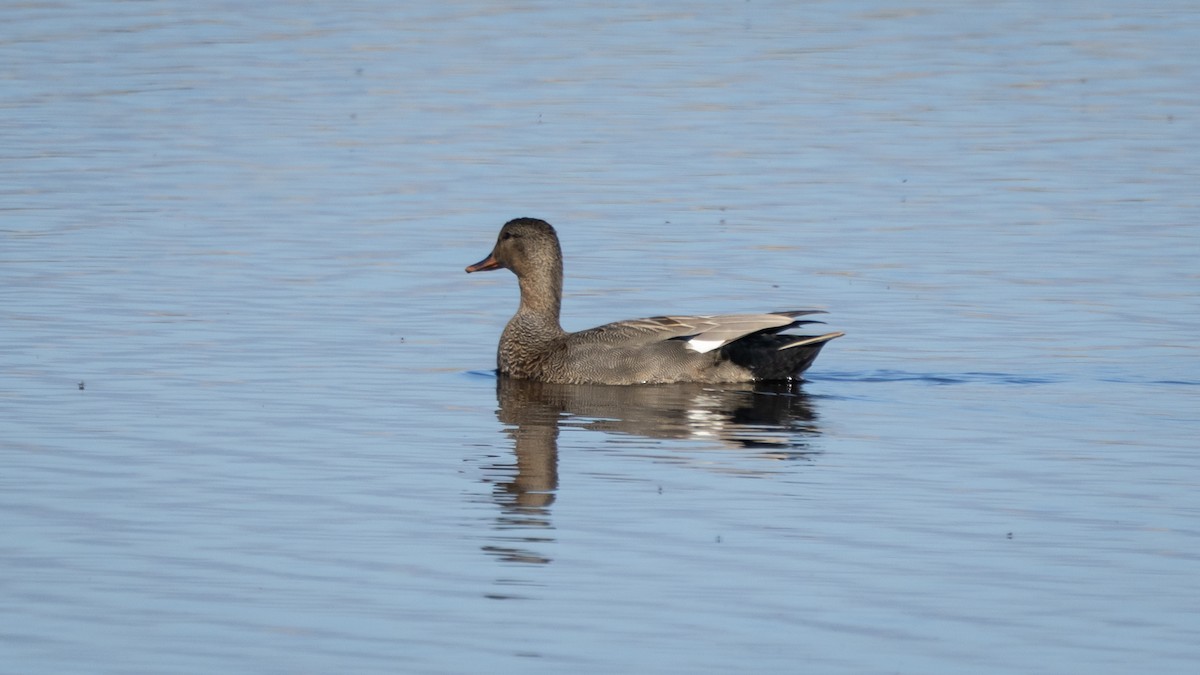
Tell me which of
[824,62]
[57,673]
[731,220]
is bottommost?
[57,673]

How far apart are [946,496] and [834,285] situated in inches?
259

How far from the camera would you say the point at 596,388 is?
14.1 m

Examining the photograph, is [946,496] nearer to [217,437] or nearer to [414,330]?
[217,437]

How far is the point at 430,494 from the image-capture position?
1014cm

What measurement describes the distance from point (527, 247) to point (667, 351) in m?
1.74

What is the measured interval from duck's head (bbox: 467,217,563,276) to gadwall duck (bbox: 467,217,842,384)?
695 mm

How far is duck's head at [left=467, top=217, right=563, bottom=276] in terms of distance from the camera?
1523 cm

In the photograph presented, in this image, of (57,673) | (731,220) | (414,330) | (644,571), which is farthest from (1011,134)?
(57,673)

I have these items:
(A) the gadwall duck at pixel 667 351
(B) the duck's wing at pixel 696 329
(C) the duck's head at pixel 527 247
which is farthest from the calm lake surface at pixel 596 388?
(C) the duck's head at pixel 527 247

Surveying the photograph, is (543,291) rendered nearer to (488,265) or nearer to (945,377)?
(488,265)

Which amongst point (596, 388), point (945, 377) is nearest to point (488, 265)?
point (596, 388)

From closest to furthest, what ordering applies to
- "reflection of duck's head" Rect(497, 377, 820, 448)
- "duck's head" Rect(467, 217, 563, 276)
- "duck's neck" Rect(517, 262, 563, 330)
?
"reflection of duck's head" Rect(497, 377, 820, 448)
"duck's neck" Rect(517, 262, 563, 330)
"duck's head" Rect(467, 217, 563, 276)

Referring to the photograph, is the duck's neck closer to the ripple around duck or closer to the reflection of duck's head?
the reflection of duck's head

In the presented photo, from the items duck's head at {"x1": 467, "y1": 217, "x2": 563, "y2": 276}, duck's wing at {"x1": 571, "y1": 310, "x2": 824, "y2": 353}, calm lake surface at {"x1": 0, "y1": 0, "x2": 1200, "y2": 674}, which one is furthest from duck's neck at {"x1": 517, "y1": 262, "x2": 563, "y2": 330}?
duck's wing at {"x1": 571, "y1": 310, "x2": 824, "y2": 353}
